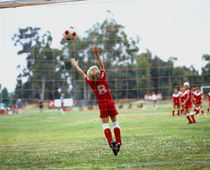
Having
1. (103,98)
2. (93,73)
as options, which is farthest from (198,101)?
(93,73)

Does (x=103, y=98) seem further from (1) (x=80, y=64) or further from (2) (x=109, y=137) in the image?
(1) (x=80, y=64)

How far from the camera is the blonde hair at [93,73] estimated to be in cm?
629

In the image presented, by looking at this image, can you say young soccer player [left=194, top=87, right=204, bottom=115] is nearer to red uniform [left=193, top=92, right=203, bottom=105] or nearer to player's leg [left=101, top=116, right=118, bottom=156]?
red uniform [left=193, top=92, right=203, bottom=105]

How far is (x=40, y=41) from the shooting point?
13516 millimetres

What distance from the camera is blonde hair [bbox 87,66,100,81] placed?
20.6 ft

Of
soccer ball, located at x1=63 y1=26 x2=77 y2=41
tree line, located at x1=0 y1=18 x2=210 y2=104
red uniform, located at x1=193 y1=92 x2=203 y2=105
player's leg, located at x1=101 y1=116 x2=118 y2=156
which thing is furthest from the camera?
red uniform, located at x1=193 y1=92 x2=203 y2=105

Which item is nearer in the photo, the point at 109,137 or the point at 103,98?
the point at 109,137

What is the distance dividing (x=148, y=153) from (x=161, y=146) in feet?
2.86

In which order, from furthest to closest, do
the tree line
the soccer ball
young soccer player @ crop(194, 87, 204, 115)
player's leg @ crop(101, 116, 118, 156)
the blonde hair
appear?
young soccer player @ crop(194, 87, 204, 115) < the tree line < the soccer ball < the blonde hair < player's leg @ crop(101, 116, 118, 156)

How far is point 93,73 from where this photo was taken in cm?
629

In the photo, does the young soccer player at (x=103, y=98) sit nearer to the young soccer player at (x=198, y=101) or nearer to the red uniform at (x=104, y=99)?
the red uniform at (x=104, y=99)

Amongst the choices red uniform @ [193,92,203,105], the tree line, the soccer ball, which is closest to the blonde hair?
the soccer ball

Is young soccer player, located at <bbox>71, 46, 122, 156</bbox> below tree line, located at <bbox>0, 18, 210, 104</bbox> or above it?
below

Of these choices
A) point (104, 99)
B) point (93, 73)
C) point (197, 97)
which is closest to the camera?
point (93, 73)
